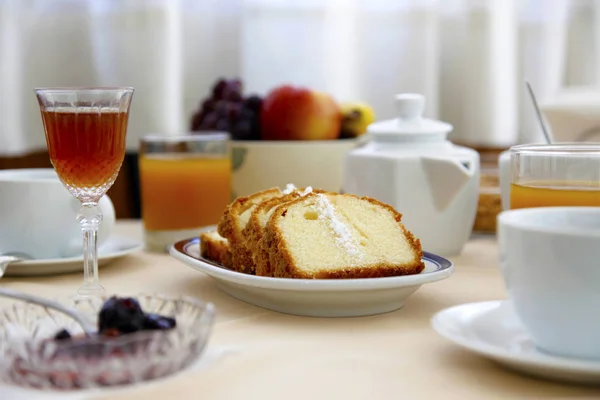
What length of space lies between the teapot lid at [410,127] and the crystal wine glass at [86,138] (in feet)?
1.49

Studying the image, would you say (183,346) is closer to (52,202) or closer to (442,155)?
(52,202)

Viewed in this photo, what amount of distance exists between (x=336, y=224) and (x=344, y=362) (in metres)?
0.25

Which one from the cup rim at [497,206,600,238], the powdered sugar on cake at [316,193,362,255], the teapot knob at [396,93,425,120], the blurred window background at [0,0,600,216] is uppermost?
the blurred window background at [0,0,600,216]

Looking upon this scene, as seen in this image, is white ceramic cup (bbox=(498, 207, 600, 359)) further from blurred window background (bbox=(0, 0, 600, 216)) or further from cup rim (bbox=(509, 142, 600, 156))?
blurred window background (bbox=(0, 0, 600, 216))

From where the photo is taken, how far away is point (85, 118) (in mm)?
1052

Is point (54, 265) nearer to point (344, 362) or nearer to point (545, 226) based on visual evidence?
point (344, 362)

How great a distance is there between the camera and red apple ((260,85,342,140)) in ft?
5.49

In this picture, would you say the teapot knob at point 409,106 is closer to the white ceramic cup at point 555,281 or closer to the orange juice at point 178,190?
the orange juice at point 178,190

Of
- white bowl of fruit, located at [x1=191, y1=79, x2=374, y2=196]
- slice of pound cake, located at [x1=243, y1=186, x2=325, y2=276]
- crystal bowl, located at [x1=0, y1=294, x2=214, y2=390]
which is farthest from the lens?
white bowl of fruit, located at [x1=191, y1=79, x2=374, y2=196]

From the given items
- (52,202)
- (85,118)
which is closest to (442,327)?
(85,118)

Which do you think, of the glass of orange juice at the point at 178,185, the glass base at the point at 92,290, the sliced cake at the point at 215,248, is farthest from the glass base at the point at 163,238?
the glass base at the point at 92,290

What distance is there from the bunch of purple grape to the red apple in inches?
0.9

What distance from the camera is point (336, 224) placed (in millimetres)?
980

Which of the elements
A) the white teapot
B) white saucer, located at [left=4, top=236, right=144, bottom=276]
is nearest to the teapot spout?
the white teapot
